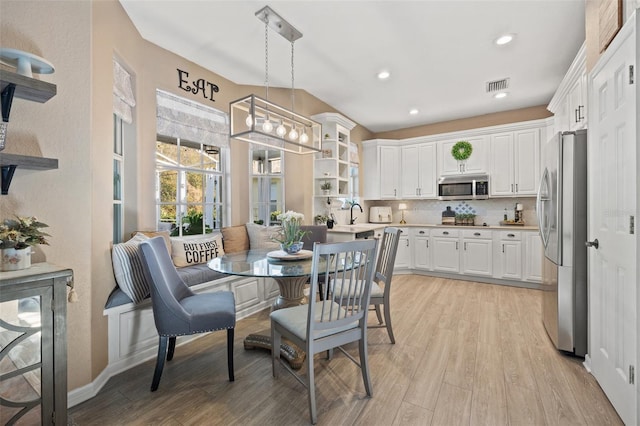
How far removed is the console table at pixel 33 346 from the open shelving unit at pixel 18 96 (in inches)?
20.0

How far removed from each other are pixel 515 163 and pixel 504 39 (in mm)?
2413

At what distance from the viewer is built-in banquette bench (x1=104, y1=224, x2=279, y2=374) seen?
2.12 m

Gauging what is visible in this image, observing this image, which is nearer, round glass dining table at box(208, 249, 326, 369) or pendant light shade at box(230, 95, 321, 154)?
round glass dining table at box(208, 249, 326, 369)

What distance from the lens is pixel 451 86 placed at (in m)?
3.97

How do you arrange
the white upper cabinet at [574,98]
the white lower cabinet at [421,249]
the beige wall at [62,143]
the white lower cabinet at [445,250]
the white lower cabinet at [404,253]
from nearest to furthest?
the beige wall at [62,143] < the white upper cabinet at [574,98] < the white lower cabinet at [445,250] < the white lower cabinet at [421,249] < the white lower cabinet at [404,253]

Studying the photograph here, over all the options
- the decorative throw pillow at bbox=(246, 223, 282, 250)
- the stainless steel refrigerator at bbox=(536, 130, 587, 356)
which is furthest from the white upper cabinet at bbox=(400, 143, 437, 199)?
the decorative throw pillow at bbox=(246, 223, 282, 250)

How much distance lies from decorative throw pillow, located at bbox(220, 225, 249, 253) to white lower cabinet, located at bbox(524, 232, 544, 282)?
13.4ft

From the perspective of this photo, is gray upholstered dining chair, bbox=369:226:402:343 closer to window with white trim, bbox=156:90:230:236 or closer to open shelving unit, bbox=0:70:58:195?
window with white trim, bbox=156:90:230:236

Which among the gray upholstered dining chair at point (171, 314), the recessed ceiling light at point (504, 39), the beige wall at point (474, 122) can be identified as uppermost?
the recessed ceiling light at point (504, 39)

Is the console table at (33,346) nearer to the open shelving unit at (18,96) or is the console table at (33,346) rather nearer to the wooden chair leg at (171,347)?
the open shelving unit at (18,96)

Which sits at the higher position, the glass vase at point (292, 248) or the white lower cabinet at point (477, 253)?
the glass vase at point (292, 248)

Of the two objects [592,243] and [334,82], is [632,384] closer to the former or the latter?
[592,243]

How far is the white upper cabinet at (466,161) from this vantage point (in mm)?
4895

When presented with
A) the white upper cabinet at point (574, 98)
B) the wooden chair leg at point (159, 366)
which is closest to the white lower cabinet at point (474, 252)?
the white upper cabinet at point (574, 98)
